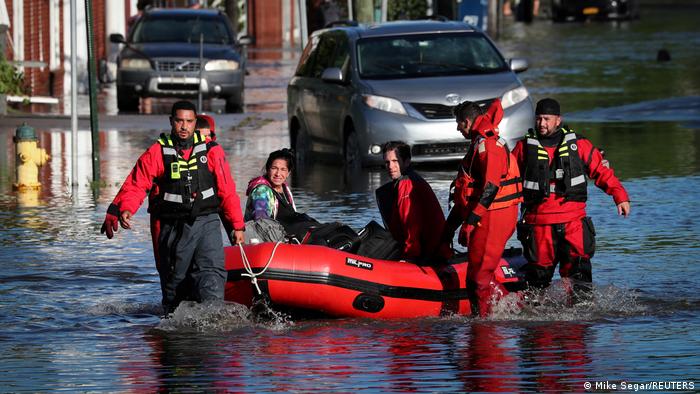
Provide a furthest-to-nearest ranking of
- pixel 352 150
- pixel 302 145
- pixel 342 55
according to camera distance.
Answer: pixel 302 145, pixel 342 55, pixel 352 150

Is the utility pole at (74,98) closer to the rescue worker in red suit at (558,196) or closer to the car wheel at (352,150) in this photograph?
the car wheel at (352,150)

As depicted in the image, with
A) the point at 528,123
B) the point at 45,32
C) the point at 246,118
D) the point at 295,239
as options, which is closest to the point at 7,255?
the point at 295,239

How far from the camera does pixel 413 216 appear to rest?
11.2 m

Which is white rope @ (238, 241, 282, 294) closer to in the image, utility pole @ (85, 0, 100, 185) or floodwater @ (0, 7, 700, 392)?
floodwater @ (0, 7, 700, 392)

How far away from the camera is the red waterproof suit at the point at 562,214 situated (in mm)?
11062

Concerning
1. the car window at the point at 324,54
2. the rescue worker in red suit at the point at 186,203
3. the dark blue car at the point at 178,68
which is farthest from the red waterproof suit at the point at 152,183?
the dark blue car at the point at 178,68

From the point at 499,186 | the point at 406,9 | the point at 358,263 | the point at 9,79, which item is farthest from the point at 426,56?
the point at 406,9

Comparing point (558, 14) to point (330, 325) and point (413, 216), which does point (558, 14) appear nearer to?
point (413, 216)

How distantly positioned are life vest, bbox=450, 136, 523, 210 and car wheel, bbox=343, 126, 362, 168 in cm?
905

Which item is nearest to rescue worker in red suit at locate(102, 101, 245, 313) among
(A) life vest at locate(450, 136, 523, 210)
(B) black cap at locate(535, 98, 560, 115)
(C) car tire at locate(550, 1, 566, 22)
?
(A) life vest at locate(450, 136, 523, 210)

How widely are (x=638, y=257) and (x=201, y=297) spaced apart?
4.04m

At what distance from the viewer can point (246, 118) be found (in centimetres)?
2778

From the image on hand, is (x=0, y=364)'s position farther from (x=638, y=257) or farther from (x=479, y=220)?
(x=638, y=257)

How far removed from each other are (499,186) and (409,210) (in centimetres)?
76
